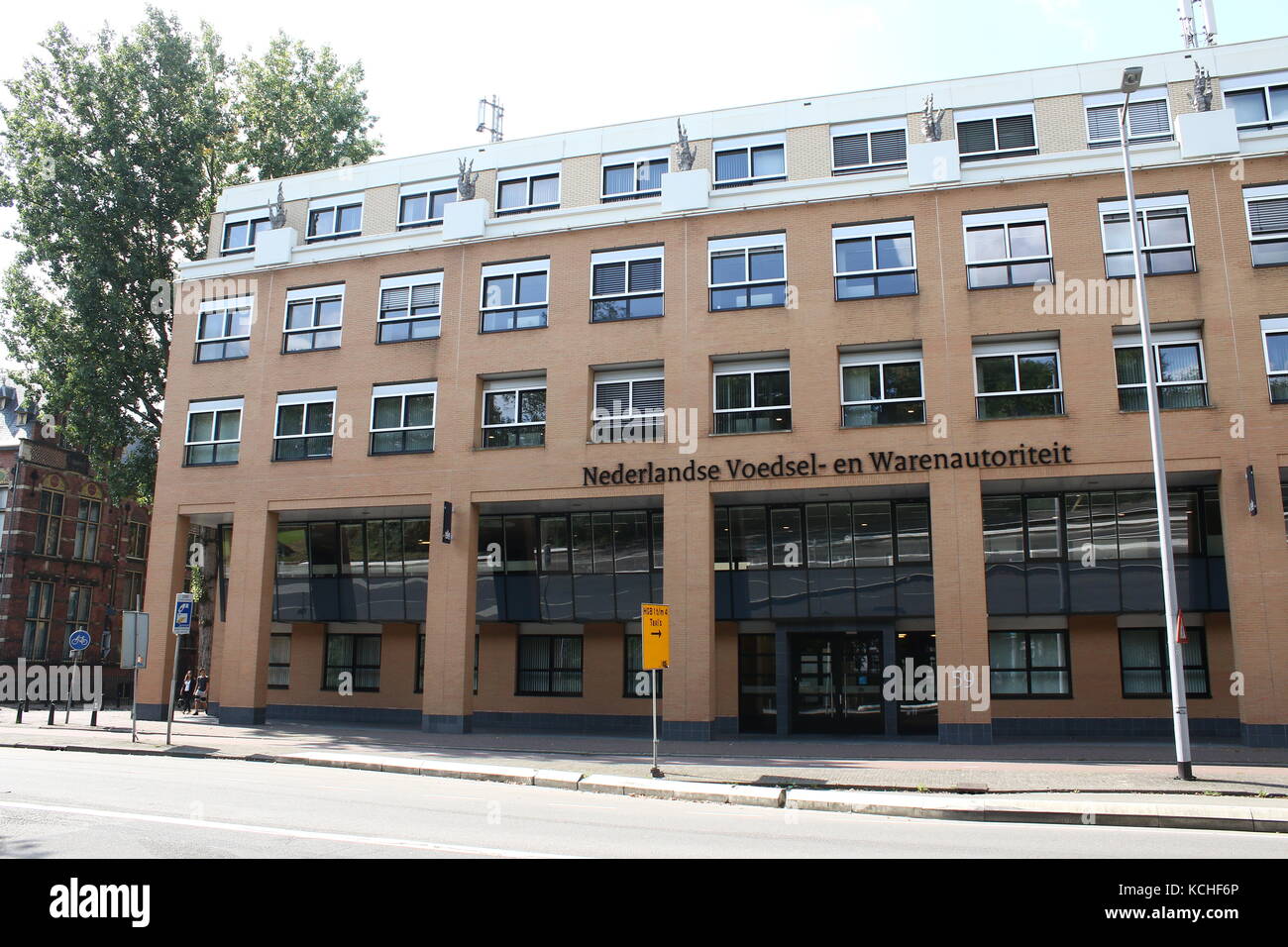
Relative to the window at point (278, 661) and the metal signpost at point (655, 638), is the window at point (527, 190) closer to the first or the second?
the metal signpost at point (655, 638)

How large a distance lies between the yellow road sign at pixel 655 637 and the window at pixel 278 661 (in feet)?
59.8

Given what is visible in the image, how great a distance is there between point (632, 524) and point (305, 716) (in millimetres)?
13152

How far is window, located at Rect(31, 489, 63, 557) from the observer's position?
156ft

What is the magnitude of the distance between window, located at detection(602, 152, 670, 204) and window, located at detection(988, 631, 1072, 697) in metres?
15.4

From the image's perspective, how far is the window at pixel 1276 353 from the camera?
2058 cm

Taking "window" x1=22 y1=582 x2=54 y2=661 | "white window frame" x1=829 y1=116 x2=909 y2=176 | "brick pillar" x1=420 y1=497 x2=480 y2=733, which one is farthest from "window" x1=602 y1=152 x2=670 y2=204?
"window" x1=22 y1=582 x2=54 y2=661

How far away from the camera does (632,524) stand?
26.2 meters

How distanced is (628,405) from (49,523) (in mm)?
39256

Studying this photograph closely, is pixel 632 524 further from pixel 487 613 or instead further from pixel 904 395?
pixel 904 395

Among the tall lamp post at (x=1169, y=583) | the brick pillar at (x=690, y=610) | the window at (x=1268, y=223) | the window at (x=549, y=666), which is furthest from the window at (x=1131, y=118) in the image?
the window at (x=549, y=666)

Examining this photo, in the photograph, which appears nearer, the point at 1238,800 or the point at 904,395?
the point at 1238,800

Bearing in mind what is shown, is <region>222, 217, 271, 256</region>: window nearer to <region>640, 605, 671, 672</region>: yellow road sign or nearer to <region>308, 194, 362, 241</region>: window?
<region>308, 194, 362, 241</region>: window
